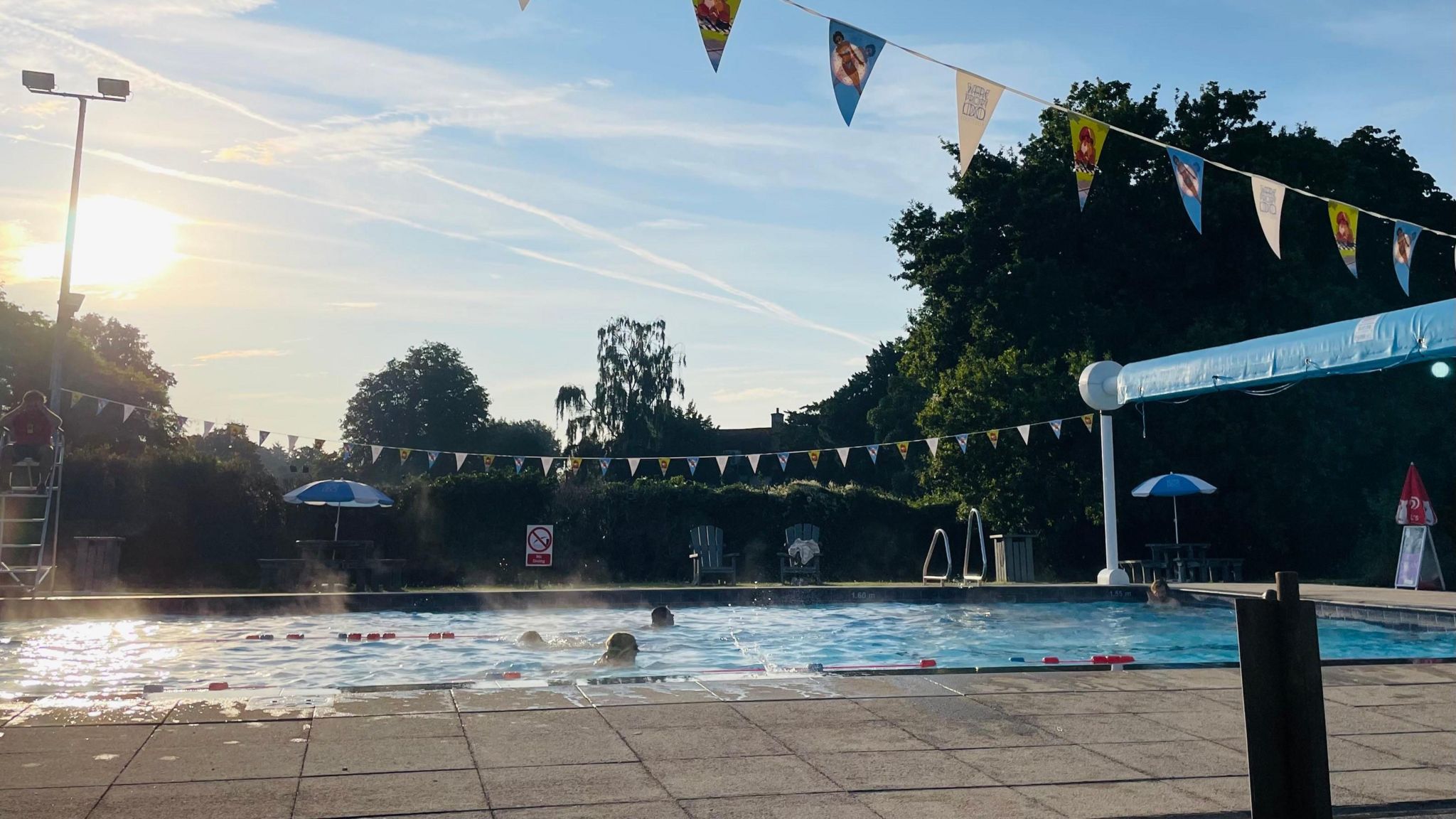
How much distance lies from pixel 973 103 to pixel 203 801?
797cm

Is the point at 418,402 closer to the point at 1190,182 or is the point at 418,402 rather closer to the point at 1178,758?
the point at 1190,182

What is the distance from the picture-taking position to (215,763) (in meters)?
4.62

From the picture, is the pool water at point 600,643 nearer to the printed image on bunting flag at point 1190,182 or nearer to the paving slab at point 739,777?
the paving slab at point 739,777

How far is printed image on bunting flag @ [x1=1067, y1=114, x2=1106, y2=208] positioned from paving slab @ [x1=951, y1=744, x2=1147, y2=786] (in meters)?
7.21

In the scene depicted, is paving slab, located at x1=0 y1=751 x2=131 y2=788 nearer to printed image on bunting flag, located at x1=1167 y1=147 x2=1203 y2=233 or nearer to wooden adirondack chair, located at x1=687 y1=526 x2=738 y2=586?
printed image on bunting flag, located at x1=1167 y1=147 x2=1203 y2=233

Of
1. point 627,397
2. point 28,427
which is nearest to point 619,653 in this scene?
point 28,427

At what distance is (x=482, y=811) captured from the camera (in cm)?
398

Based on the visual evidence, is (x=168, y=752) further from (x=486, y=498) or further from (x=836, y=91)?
(x=486, y=498)

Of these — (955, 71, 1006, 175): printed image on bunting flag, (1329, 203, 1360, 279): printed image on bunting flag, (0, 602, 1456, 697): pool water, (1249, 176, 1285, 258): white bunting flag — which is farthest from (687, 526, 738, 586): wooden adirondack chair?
(955, 71, 1006, 175): printed image on bunting flag

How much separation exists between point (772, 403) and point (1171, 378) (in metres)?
39.1

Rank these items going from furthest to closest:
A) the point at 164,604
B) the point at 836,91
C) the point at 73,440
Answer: the point at 73,440 → the point at 164,604 → the point at 836,91

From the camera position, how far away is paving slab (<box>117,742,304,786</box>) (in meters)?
4.39

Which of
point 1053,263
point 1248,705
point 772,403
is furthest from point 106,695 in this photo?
point 772,403

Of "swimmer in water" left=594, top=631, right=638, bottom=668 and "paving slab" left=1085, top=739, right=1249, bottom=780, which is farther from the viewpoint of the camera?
"swimmer in water" left=594, top=631, right=638, bottom=668
